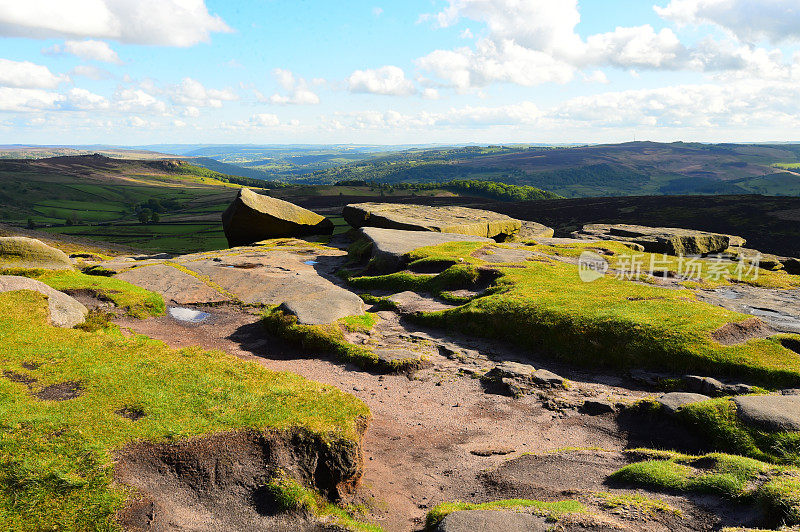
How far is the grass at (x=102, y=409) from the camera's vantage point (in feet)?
24.4

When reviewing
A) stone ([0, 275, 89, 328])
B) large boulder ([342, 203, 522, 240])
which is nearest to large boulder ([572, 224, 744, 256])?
large boulder ([342, 203, 522, 240])

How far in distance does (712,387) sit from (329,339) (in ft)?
42.3

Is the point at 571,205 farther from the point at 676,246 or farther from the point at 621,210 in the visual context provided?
the point at 676,246

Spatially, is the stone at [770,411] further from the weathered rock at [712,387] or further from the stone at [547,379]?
the stone at [547,379]

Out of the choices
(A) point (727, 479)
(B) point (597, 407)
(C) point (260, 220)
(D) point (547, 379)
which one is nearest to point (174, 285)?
(D) point (547, 379)

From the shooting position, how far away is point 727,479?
27.9 ft

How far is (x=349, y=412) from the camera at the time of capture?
10766 mm

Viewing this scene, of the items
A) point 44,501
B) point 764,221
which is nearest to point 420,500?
point 44,501

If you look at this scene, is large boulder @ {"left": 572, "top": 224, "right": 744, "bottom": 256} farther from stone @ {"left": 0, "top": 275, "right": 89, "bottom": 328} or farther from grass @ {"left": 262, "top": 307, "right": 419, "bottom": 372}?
stone @ {"left": 0, "top": 275, "right": 89, "bottom": 328}

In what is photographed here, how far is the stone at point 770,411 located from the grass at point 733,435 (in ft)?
0.52

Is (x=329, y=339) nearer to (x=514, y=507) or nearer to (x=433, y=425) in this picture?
(x=433, y=425)

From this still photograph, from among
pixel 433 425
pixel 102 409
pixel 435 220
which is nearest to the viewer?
pixel 102 409

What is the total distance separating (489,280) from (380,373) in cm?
1147

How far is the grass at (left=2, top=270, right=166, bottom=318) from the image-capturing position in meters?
20.3
